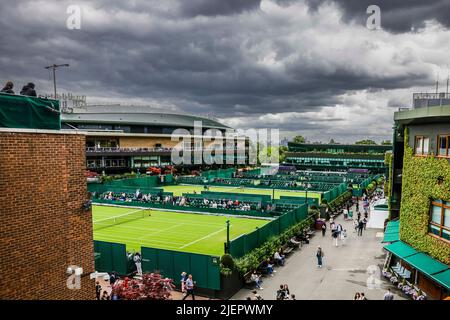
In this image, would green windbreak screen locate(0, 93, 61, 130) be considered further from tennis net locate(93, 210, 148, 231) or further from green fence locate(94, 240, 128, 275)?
tennis net locate(93, 210, 148, 231)

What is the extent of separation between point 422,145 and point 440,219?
4.35 m

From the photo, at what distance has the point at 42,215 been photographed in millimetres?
9180

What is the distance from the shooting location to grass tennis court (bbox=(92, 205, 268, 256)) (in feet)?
92.4

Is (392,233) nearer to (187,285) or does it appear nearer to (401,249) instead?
(401,249)

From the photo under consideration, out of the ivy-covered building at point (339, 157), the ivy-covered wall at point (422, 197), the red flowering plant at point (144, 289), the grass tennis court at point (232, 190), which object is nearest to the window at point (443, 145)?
the ivy-covered wall at point (422, 197)

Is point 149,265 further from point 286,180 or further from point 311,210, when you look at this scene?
point 286,180

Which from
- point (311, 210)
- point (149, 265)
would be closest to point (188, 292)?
point (149, 265)

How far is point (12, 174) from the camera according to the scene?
8.48 metres

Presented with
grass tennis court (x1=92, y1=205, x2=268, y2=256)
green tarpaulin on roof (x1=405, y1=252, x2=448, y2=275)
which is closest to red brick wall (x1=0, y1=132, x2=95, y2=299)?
green tarpaulin on roof (x1=405, y1=252, x2=448, y2=275)

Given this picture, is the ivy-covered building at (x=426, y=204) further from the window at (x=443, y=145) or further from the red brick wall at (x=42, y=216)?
the red brick wall at (x=42, y=216)

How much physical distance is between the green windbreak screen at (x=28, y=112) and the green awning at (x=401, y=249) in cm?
A: 1753

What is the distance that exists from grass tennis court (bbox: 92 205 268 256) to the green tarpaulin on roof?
12.4 meters

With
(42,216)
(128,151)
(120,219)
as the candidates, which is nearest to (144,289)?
(42,216)

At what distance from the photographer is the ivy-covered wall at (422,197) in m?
17.1
